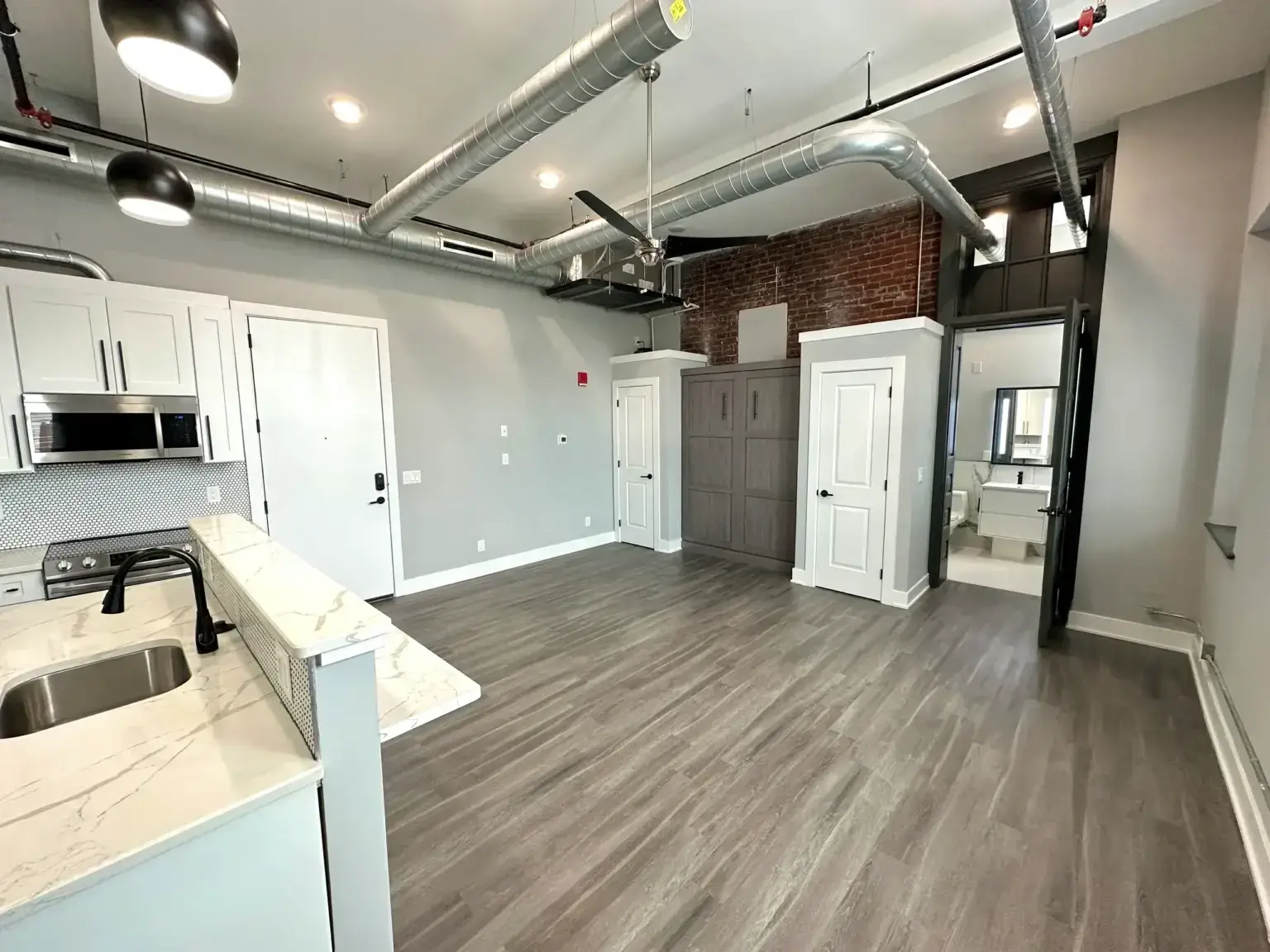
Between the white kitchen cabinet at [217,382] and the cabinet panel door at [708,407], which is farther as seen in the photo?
the cabinet panel door at [708,407]

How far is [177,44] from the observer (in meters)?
1.14

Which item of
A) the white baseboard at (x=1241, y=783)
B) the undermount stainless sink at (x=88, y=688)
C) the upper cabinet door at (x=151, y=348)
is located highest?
the upper cabinet door at (x=151, y=348)

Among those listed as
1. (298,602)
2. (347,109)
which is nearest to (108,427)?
(347,109)

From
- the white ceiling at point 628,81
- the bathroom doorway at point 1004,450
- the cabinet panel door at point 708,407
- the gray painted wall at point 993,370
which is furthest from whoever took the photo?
the gray painted wall at point 993,370

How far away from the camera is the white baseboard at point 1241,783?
1.78m

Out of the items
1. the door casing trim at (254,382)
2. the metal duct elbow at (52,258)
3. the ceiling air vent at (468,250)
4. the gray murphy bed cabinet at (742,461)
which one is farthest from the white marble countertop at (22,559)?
the gray murphy bed cabinet at (742,461)

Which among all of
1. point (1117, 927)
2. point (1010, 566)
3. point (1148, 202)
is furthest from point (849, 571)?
point (1148, 202)

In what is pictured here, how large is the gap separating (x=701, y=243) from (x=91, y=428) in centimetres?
510

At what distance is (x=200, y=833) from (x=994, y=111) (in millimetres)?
4884

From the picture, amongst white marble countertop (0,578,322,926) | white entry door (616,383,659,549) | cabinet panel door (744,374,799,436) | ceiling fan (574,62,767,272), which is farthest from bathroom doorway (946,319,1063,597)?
white marble countertop (0,578,322,926)

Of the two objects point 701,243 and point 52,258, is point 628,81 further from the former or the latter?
point 52,258

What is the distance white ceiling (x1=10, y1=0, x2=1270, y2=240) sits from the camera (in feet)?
7.84

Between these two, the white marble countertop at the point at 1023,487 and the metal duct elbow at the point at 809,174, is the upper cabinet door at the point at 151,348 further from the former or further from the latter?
the white marble countertop at the point at 1023,487

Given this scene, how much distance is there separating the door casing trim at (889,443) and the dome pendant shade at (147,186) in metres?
4.34
